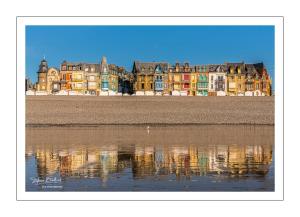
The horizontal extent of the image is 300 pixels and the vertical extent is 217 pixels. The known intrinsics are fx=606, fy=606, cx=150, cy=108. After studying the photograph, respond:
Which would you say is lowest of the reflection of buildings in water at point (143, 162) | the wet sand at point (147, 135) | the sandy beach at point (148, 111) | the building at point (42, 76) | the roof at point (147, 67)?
the reflection of buildings in water at point (143, 162)

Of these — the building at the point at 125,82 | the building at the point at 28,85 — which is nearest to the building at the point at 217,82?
the building at the point at 125,82

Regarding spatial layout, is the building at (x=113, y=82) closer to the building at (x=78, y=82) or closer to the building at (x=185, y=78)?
the building at (x=78, y=82)

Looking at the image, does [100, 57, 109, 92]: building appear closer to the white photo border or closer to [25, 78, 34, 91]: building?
[25, 78, 34, 91]: building

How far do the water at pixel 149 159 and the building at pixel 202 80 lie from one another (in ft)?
4.38

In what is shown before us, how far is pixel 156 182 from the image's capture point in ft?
33.9

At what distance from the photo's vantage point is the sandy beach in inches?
701

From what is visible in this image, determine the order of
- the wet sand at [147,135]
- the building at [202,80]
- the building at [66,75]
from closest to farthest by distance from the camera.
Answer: the wet sand at [147,135]
the building at [66,75]
the building at [202,80]

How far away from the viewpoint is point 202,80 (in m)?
18.0

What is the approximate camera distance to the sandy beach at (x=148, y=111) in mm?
17797

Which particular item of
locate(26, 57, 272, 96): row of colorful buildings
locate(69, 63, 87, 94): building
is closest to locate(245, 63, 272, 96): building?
locate(26, 57, 272, 96): row of colorful buildings

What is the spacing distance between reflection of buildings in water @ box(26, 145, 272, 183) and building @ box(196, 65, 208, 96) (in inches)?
121

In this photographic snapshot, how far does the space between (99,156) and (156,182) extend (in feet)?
8.77
